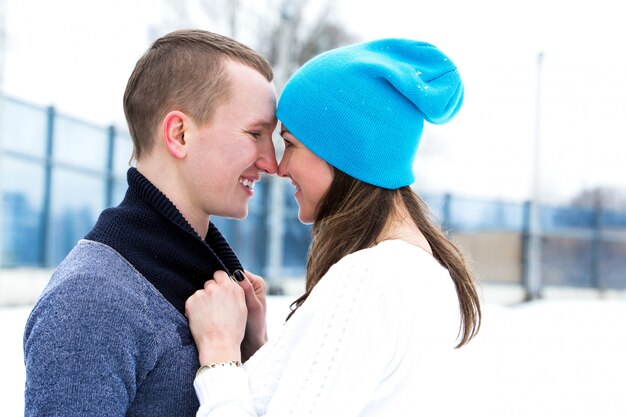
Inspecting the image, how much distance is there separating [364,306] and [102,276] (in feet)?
1.74

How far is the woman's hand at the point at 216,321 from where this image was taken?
1661mm

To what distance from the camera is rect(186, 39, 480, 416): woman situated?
1450 millimetres

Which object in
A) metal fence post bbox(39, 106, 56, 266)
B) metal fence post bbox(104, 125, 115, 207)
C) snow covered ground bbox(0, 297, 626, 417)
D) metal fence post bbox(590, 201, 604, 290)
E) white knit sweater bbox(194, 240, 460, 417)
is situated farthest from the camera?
metal fence post bbox(590, 201, 604, 290)

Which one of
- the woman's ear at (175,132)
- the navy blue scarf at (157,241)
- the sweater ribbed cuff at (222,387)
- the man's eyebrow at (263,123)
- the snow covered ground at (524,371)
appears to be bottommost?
the snow covered ground at (524,371)

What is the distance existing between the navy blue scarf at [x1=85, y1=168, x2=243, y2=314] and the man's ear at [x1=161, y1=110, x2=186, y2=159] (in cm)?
10

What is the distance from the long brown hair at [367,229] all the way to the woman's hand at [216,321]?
7.9 inches

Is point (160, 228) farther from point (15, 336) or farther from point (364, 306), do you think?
point (15, 336)

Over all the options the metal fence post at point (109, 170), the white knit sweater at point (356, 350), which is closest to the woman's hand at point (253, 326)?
the white knit sweater at point (356, 350)

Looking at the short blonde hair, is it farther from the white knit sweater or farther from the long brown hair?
the white knit sweater

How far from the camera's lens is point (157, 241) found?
67.3 inches

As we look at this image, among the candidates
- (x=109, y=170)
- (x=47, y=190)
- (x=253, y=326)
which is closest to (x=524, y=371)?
(x=253, y=326)

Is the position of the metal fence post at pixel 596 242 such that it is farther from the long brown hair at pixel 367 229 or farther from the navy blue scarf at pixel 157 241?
the navy blue scarf at pixel 157 241

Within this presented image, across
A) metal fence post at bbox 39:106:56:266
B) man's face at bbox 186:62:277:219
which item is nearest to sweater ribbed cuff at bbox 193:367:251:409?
man's face at bbox 186:62:277:219

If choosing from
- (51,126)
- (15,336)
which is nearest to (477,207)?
(51,126)
